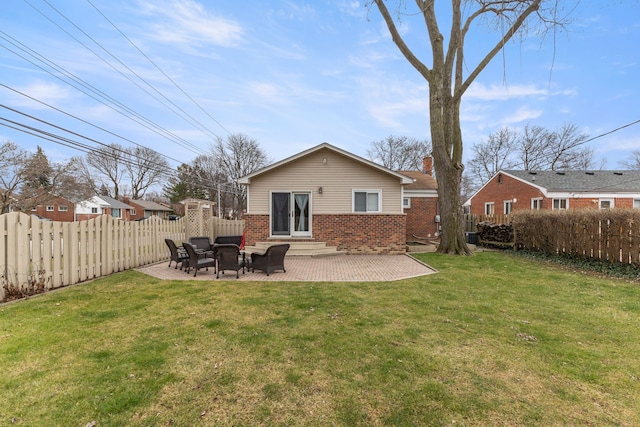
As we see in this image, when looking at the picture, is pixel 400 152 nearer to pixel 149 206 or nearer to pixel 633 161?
pixel 633 161

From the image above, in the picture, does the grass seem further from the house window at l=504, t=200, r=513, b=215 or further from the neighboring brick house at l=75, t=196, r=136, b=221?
the neighboring brick house at l=75, t=196, r=136, b=221

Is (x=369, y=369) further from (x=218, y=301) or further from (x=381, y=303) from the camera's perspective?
(x=218, y=301)

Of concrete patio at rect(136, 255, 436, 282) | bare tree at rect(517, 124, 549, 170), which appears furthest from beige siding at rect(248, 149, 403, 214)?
bare tree at rect(517, 124, 549, 170)

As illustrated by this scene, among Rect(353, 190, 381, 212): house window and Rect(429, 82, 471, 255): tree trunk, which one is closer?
Rect(429, 82, 471, 255): tree trunk

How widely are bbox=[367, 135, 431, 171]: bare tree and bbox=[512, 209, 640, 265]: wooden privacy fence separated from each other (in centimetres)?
2874

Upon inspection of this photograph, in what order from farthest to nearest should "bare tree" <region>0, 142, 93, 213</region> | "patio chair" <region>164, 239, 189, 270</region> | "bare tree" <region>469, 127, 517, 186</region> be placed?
"bare tree" <region>469, 127, 517, 186</region> < "bare tree" <region>0, 142, 93, 213</region> < "patio chair" <region>164, 239, 189, 270</region>

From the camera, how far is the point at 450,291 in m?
6.35

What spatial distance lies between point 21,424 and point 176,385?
3.57 feet

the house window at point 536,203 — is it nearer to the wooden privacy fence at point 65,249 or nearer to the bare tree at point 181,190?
the wooden privacy fence at point 65,249

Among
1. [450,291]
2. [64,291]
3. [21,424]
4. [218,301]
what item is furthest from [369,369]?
[64,291]

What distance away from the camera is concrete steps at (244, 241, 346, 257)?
39.4ft

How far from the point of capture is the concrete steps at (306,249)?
39.4ft

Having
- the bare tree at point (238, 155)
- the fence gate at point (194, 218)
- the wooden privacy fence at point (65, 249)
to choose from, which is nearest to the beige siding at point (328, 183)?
the fence gate at point (194, 218)

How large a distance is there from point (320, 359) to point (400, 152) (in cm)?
4139
